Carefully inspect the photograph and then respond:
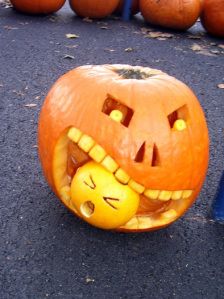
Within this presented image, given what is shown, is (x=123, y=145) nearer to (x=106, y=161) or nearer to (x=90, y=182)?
(x=106, y=161)

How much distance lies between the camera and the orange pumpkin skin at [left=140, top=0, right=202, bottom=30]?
521 centimetres

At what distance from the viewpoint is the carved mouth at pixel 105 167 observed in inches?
69.1

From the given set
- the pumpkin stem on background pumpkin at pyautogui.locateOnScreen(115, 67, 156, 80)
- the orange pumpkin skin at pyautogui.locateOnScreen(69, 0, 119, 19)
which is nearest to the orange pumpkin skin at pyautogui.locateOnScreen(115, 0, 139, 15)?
the orange pumpkin skin at pyautogui.locateOnScreen(69, 0, 119, 19)

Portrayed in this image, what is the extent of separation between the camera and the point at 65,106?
1.84m

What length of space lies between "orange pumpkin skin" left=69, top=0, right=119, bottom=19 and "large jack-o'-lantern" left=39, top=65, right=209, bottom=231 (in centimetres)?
380

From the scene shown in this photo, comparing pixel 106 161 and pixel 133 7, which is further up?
pixel 106 161

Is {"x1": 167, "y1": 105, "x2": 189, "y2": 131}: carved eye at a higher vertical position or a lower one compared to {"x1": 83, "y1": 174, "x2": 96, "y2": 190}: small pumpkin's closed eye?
higher

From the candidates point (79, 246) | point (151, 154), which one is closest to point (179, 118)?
point (151, 154)

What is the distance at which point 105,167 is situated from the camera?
69.1 inches

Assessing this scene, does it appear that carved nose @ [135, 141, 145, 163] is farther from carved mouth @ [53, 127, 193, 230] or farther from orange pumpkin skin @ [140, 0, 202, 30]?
orange pumpkin skin @ [140, 0, 202, 30]

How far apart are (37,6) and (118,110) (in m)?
4.01

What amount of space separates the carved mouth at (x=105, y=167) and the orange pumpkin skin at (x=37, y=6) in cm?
388

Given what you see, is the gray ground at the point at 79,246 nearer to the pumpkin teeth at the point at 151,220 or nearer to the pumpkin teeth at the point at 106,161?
the pumpkin teeth at the point at 151,220

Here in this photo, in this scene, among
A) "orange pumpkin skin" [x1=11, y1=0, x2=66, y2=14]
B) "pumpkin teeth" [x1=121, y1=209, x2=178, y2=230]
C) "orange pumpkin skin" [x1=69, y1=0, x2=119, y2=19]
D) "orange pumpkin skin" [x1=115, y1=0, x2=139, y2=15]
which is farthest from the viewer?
"orange pumpkin skin" [x1=115, y1=0, x2=139, y2=15]
